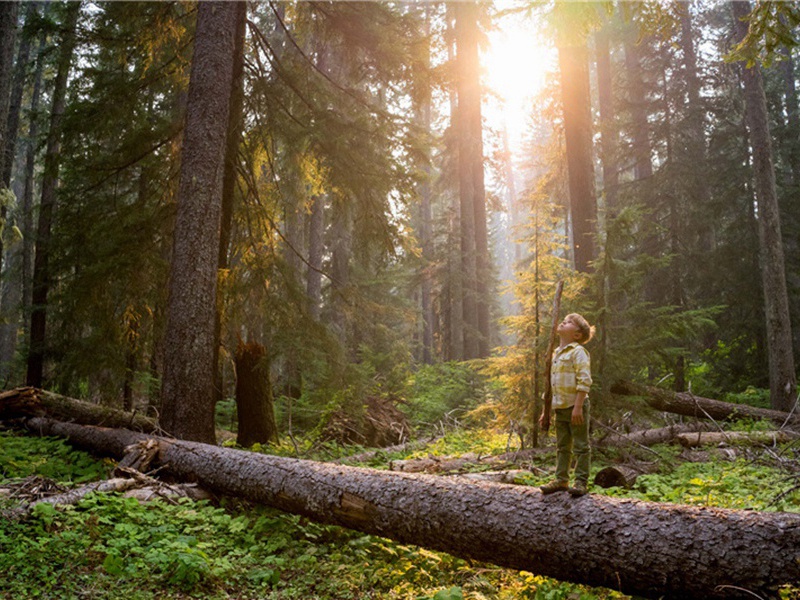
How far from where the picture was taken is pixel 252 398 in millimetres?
9445

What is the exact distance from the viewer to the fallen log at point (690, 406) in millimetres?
8453

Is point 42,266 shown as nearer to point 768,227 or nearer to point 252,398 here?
point 252,398

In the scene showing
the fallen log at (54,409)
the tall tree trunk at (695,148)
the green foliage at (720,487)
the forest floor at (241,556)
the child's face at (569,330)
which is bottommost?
the forest floor at (241,556)

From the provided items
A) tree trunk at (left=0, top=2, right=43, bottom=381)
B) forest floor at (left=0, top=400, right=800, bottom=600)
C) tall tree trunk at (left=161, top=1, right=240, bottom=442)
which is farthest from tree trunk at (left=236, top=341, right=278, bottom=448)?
tree trunk at (left=0, top=2, right=43, bottom=381)

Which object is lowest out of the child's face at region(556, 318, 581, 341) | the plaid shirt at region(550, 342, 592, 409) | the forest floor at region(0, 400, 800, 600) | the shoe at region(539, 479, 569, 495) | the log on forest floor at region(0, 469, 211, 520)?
the forest floor at region(0, 400, 800, 600)

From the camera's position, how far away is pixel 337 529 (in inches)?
217

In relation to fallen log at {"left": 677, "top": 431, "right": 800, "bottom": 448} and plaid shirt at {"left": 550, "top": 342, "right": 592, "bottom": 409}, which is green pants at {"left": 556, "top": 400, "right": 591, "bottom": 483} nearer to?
plaid shirt at {"left": 550, "top": 342, "right": 592, "bottom": 409}

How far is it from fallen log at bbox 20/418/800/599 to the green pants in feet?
0.91

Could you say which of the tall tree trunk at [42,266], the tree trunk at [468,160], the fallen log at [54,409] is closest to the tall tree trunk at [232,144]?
the fallen log at [54,409]

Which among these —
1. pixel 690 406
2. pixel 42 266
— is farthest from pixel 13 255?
pixel 690 406

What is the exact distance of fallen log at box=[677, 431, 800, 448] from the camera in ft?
28.7

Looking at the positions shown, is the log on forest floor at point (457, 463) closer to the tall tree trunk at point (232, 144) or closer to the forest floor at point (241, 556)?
the forest floor at point (241, 556)

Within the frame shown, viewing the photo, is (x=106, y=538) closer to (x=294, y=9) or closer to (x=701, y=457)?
(x=701, y=457)

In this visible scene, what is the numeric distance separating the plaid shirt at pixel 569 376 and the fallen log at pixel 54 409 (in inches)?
290
